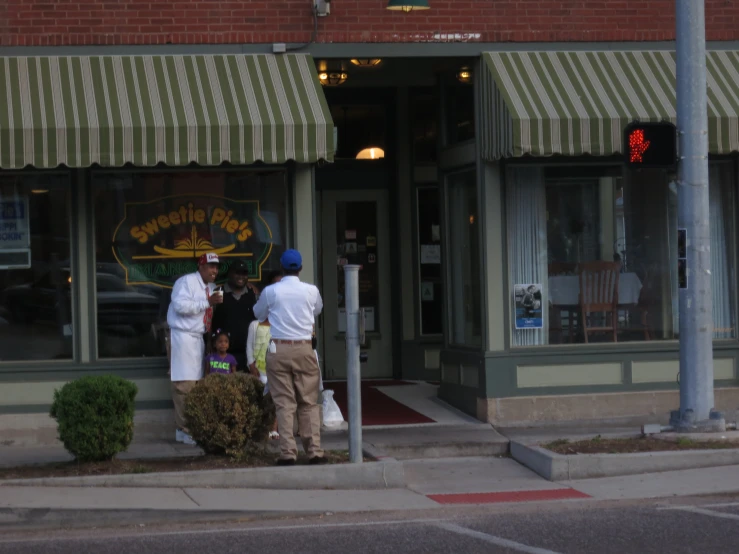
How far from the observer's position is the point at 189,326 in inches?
447

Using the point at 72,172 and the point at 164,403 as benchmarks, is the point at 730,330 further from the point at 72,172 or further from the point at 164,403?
the point at 72,172

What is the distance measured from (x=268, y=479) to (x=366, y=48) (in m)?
4.95

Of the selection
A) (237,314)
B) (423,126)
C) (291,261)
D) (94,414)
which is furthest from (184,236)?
(423,126)

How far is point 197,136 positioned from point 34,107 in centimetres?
160

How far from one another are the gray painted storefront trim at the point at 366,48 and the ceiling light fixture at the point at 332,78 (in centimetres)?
158

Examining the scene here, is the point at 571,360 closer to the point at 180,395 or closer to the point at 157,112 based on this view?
the point at 180,395

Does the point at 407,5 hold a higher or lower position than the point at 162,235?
higher

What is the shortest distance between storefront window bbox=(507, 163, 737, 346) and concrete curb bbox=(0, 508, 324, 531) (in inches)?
198

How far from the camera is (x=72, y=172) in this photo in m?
11.8

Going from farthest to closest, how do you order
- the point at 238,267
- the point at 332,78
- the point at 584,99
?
the point at 332,78 → the point at 584,99 → the point at 238,267

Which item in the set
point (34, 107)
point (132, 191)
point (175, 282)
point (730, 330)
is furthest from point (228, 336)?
point (730, 330)

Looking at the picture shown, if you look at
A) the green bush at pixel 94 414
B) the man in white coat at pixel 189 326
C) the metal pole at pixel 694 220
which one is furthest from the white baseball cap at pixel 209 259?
the metal pole at pixel 694 220

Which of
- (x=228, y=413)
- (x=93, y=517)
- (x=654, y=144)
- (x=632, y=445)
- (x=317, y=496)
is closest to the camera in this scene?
(x=93, y=517)

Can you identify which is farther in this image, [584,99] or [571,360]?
[571,360]
